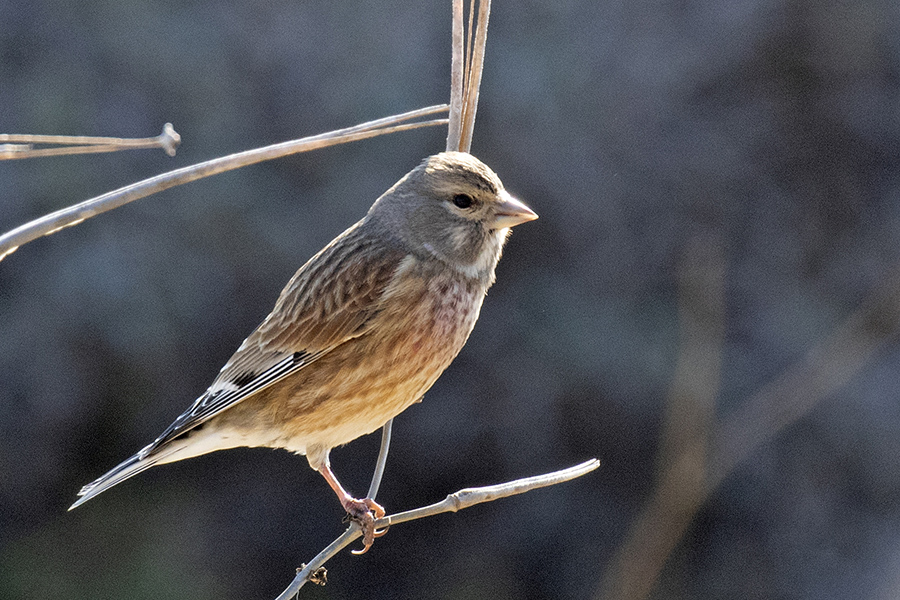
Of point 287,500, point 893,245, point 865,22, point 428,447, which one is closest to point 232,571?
point 287,500

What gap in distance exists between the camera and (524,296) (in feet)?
16.0

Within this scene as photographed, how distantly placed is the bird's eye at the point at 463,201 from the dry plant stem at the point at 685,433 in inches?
93.1

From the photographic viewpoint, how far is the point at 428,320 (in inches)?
106

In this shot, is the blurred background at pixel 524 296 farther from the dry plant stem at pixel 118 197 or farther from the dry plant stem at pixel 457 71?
the dry plant stem at pixel 118 197

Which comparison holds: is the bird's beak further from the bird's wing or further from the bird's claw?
the bird's claw

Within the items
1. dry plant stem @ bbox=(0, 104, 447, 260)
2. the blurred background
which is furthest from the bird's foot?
the blurred background

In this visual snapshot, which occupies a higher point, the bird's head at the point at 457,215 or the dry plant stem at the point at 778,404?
the bird's head at the point at 457,215

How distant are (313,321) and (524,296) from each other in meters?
2.22

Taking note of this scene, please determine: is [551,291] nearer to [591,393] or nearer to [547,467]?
[591,393]

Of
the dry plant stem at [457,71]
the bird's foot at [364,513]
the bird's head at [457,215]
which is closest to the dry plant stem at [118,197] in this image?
the dry plant stem at [457,71]

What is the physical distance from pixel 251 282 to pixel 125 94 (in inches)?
43.4

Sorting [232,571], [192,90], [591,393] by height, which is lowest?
[232,571]

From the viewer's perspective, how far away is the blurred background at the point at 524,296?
4.81m

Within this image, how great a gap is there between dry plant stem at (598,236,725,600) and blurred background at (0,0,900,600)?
1 cm
